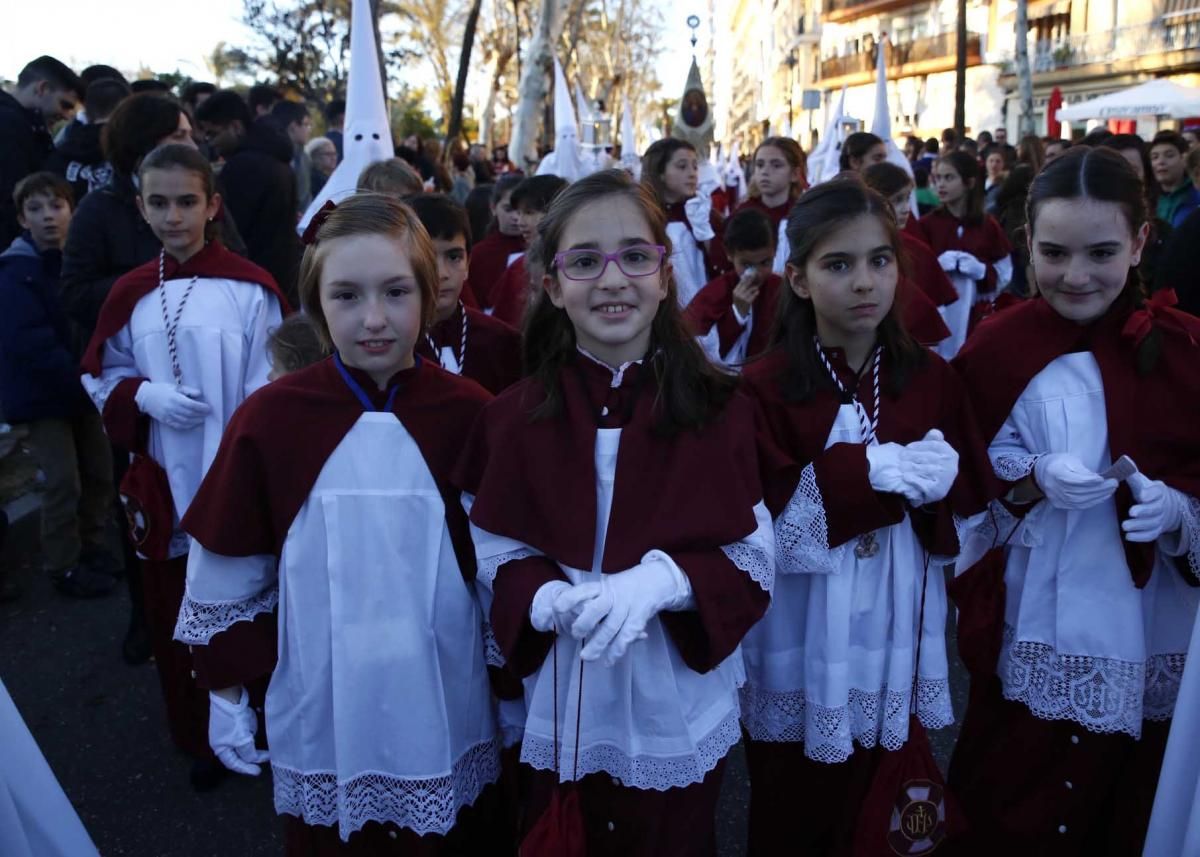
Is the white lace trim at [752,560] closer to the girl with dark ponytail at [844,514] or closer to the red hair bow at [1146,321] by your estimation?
the girl with dark ponytail at [844,514]

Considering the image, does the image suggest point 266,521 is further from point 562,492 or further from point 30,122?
point 30,122

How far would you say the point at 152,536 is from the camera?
127 inches

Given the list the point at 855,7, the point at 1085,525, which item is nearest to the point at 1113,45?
the point at 855,7

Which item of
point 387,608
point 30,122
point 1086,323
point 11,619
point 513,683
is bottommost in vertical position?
point 11,619

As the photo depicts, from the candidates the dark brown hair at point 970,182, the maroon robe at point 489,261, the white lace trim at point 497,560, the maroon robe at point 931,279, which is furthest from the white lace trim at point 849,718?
the dark brown hair at point 970,182

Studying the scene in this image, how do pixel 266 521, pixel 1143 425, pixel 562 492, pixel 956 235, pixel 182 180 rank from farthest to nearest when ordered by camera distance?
pixel 956 235, pixel 182 180, pixel 1143 425, pixel 266 521, pixel 562 492

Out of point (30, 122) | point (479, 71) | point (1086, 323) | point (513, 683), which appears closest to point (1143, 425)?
point (1086, 323)

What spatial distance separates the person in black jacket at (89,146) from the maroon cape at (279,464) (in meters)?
3.70

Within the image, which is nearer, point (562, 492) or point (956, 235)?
point (562, 492)

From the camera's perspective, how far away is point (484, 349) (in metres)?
3.02

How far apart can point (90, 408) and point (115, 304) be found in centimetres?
188

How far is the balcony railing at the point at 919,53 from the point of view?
42219 millimetres

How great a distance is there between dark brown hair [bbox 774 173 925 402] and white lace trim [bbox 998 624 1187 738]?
0.76 meters

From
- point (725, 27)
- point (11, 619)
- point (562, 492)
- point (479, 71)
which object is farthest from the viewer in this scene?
point (725, 27)
